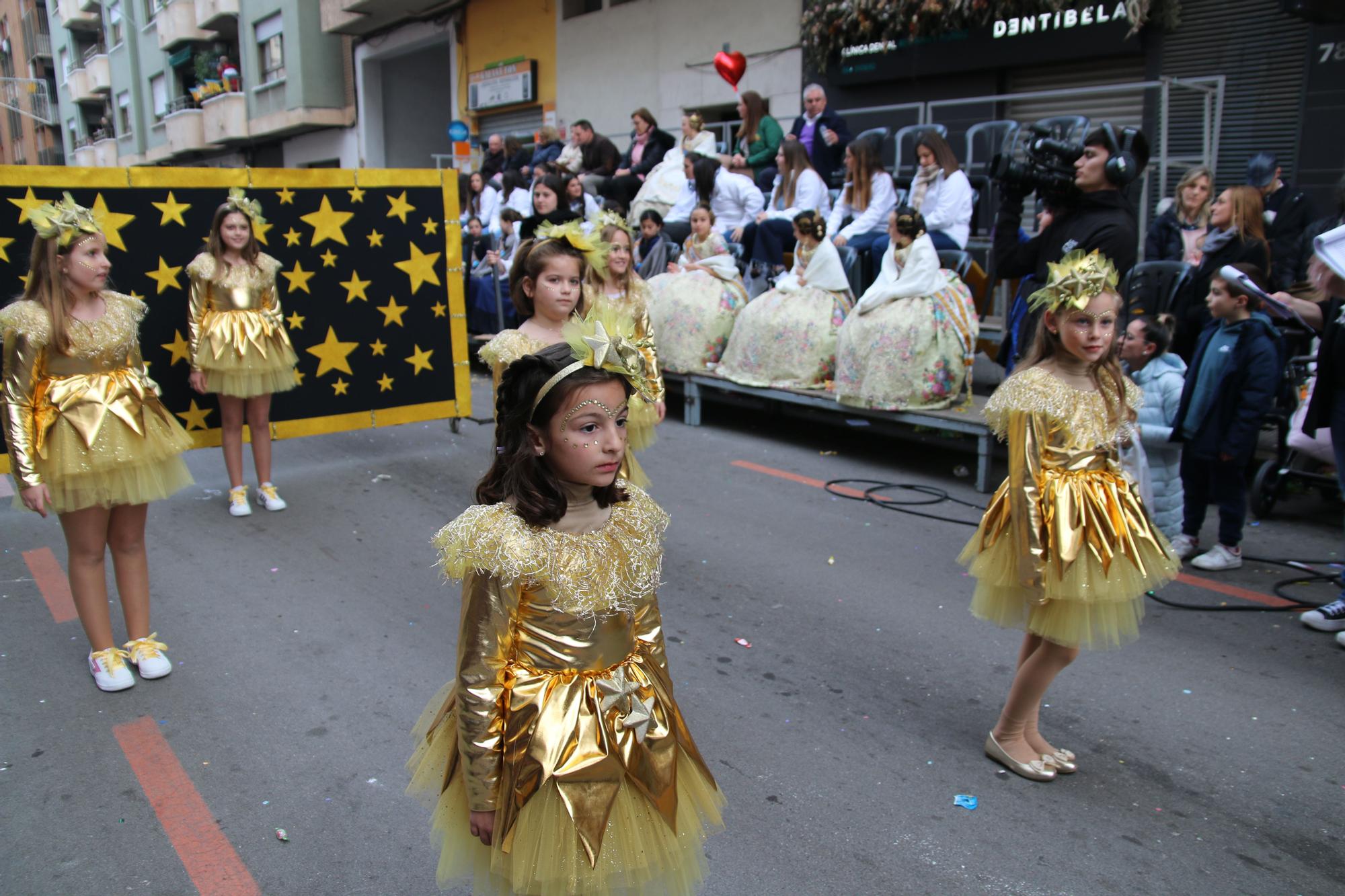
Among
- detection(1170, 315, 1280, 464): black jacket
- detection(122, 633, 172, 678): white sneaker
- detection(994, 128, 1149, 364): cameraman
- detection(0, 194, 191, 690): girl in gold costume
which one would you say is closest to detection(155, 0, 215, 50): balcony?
detection(0, 194, 191, 690): girl in gold costume

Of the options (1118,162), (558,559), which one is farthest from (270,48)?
(558,559)

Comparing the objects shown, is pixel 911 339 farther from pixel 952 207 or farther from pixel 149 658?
pixel 149 658

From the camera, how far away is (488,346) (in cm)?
422

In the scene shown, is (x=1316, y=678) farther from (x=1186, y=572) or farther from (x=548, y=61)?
(x=548, y=61)

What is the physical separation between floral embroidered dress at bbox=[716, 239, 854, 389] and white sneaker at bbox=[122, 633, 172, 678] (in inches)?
218

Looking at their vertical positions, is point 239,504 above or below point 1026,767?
Answer: above

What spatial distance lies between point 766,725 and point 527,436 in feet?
6.98

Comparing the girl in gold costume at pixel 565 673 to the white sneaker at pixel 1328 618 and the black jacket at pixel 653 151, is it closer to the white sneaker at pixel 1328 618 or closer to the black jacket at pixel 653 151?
the white sneaker at pixel 1328 618

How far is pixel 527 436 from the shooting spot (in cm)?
219

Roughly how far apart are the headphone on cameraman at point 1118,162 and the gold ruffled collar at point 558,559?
15.5 feet

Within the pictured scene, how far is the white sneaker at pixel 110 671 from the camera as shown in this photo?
4.11m

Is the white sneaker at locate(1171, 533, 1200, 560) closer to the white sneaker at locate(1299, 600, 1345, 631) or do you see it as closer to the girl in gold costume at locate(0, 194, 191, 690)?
the white sneaker at locate(1299, 600, 1345, 631)

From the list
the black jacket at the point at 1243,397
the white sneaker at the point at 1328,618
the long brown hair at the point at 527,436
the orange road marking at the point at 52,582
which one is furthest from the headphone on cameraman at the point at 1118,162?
the orange road marking at the point at 52,582

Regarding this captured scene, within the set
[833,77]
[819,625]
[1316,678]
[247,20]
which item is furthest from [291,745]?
[247,20]
